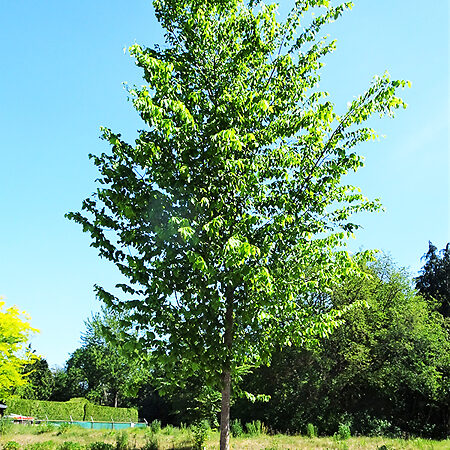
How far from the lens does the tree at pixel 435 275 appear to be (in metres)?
38.2

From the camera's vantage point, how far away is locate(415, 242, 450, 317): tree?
38188 millimetres

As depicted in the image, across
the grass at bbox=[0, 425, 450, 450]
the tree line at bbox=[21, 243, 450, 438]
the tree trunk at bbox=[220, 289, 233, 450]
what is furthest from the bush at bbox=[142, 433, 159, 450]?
the tree trunk at bbox=[220, 289, 233, 450]

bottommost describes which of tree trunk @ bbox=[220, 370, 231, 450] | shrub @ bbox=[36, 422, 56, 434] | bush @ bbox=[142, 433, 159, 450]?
shrub @ bbox=[36, 422, 56, 434]

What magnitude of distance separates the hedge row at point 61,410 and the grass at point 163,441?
46.2 ft

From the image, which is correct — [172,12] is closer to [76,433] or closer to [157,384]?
[157,384]

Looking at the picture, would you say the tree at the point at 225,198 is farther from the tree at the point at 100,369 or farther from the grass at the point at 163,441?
the tree at the point at 100,369

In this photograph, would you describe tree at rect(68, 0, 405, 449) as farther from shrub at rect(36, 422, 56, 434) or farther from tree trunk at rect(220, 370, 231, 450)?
shrub at rect(36, 422, 56, 434)

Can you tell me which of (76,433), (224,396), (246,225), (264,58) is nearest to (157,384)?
(224,396)

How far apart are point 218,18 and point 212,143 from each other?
3.45 meters

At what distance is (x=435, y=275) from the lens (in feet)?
131

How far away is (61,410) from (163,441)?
20887mm

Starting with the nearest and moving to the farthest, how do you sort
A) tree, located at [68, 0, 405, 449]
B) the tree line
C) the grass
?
1. tree, located at [68, 0, 405, 449]
2. the grass
3. the tree line

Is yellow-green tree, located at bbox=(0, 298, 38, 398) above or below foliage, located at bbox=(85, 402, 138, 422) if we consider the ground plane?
above

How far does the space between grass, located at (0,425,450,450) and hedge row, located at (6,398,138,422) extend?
14.1 meters
